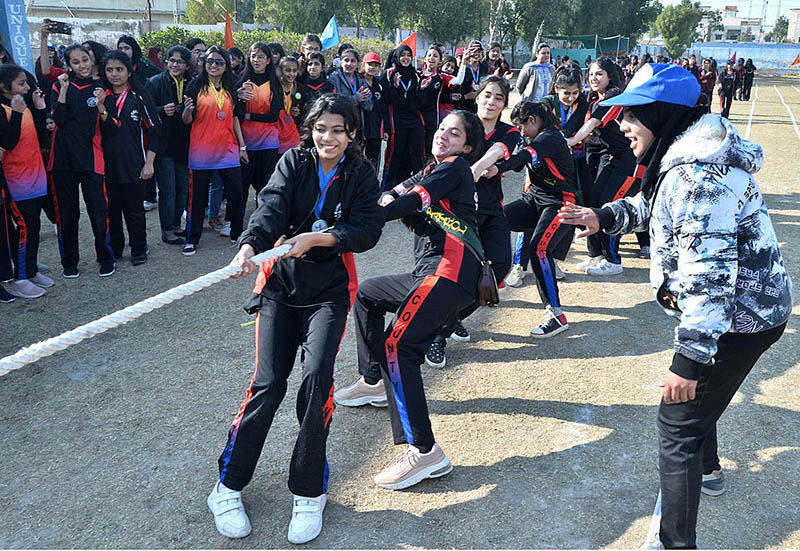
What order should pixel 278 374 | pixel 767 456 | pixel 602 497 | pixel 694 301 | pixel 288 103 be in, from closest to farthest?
pixel 694 301 → pixel 278 374 → pixel 602 497 → pixel 767 456 → pixel 288 103

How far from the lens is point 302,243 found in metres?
2.89

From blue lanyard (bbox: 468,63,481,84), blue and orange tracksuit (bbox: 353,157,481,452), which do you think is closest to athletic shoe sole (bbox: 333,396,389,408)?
blue and orange tracksuit (bbox: 353,157,481,452)

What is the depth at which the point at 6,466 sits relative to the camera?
3250 millimetres

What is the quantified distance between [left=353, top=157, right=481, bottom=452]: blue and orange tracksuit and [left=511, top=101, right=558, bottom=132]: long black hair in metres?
1.80

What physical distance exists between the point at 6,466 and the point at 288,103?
5475mm

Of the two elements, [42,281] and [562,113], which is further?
[562,113]

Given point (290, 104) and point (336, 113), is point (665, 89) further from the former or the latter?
point (290, 104)

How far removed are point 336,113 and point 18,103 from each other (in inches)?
135

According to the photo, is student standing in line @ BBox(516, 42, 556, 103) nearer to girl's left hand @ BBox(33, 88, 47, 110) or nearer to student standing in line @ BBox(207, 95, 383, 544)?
girl's left hand @ BBox(33, 88, 47, 110)

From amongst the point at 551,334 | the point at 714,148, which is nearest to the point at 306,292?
the point at 714,148

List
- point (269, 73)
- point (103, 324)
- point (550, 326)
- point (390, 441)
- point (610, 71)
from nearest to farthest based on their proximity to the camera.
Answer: point (103, 324)
point (390, 441)
point (550, 326)
point (610, 71)
point (269, 73)

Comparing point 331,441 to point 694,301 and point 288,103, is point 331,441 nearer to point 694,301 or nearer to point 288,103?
point 694,301

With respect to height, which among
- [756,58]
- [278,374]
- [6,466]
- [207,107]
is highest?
[756,58]

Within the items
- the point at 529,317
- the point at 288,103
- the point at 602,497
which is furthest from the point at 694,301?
the point at 288,103
